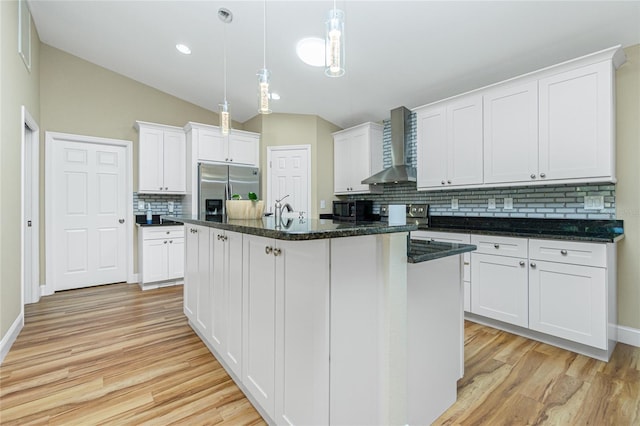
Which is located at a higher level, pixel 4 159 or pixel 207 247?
pixel 4 159

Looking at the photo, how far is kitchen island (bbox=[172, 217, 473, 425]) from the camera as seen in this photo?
1.23 m

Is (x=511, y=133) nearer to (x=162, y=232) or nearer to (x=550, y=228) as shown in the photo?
(x=550, y=228)

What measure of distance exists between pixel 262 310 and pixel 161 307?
2.43m

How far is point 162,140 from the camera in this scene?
14.6ft

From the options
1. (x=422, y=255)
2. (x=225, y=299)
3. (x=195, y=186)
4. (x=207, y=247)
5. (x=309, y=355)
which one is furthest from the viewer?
(x=195, y=186)

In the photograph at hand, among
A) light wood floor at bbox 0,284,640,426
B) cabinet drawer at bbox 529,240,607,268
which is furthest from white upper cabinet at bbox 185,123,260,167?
cabinet drawer at bbox 529,240,607,268

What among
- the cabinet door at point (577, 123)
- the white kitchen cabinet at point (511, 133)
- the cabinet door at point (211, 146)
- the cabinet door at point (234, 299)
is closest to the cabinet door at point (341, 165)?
the cabinet door at point (211, 146)

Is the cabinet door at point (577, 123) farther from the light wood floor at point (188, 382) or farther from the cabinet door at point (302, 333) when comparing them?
the cabinet door at point (302, 333)

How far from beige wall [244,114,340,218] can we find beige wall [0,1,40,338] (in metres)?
2.87

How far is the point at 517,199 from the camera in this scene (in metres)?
3.10

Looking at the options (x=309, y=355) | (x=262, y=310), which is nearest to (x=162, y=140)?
(x=262, y=310)

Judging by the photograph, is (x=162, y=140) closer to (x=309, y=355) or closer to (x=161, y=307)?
(x=161, y=307)

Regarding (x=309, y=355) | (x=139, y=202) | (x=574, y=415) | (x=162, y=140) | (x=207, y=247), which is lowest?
(x=574, y=415)

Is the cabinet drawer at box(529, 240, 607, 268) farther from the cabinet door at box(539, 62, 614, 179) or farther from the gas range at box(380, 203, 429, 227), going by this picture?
the gas range at box(380, 203, 429, 227)
